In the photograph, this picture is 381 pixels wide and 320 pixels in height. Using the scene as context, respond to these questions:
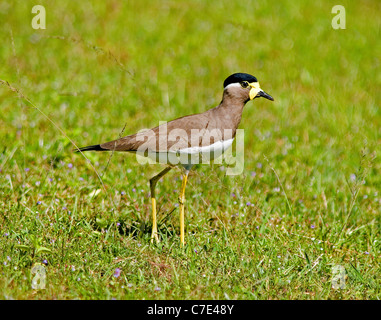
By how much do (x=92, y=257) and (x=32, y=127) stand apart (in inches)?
105

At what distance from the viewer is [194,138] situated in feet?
14.7

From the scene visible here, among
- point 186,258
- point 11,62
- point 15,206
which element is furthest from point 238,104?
point 11,62

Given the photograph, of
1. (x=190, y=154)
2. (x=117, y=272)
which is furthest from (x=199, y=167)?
(x=117, y=272)

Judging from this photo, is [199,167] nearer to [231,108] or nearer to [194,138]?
[231,108]

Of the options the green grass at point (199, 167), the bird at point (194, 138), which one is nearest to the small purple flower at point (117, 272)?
the green grass at point (199, 167)

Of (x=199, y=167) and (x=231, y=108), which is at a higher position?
(x=231, y=108)

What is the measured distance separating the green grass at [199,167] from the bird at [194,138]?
245mm

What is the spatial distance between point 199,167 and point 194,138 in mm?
1591

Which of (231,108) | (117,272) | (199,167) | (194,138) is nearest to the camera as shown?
(117,272)

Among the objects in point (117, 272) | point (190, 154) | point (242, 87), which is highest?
point (242, 87)

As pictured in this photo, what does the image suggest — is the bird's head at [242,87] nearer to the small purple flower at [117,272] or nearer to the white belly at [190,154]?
the white belly at [190,154]

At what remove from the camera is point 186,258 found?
14.2 feet

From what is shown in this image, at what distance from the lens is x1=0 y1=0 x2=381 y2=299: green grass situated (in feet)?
13.5
